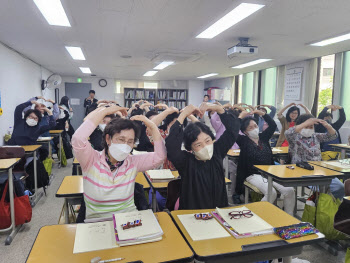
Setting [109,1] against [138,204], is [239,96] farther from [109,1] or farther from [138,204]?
[138,204]

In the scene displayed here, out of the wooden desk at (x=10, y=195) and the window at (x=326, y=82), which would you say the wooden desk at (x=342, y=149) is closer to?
the window at (x=326, y=82)

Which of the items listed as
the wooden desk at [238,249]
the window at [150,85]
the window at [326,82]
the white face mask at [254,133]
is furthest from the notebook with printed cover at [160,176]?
the window at [150,85]

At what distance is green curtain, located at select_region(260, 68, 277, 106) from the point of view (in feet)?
26.5

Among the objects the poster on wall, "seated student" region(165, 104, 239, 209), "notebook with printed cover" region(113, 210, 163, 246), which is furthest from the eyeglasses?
the poster on wall

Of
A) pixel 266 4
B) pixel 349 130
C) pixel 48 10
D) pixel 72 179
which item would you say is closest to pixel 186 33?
pixel 266 4

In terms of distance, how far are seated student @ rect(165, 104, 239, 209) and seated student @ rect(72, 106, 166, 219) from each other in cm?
12

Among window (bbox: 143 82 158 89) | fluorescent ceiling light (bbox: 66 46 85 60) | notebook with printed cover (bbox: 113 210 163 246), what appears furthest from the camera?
window (bbox: 143 82 158 89)

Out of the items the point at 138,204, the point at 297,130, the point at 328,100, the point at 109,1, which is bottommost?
the point at 138,204

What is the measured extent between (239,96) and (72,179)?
8569 mm

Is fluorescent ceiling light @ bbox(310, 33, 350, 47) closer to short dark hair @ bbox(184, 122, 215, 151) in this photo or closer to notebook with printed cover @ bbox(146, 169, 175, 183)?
short dark hair @ bbox(184, 122, 215, 151)

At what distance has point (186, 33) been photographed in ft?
13.3

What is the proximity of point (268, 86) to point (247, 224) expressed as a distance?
25.3ft

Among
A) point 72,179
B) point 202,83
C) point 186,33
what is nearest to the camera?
point 72,179

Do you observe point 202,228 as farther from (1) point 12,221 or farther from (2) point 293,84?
(2) point 293,84
